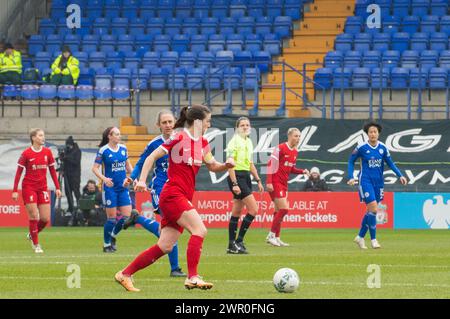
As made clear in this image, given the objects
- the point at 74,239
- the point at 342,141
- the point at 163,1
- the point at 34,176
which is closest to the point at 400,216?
the point at 342,141

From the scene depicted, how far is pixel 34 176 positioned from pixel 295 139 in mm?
5367

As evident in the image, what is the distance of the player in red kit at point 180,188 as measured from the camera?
13.0m

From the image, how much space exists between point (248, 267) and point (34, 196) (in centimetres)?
632

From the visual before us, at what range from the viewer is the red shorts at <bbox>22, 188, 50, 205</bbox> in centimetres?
2183

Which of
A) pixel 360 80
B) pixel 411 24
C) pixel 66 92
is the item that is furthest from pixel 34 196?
pixel 411 24

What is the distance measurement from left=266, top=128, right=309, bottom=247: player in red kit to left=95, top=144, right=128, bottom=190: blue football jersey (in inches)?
134

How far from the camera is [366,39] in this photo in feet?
126

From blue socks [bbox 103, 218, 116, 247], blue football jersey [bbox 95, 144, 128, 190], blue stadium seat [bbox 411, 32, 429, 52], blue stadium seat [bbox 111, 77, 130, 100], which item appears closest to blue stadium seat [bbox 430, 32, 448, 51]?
blue stadium seat [bbox 411, 32, 429, 52]

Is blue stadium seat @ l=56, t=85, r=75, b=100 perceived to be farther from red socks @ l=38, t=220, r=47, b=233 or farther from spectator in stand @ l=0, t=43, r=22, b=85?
red socks @ l=38, t=220, r=47, b=233

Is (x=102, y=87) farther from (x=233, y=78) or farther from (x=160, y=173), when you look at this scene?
(x=160, y=173)

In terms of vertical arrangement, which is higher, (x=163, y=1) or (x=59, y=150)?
(x=163, y=1)

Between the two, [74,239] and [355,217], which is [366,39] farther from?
[74,239]
